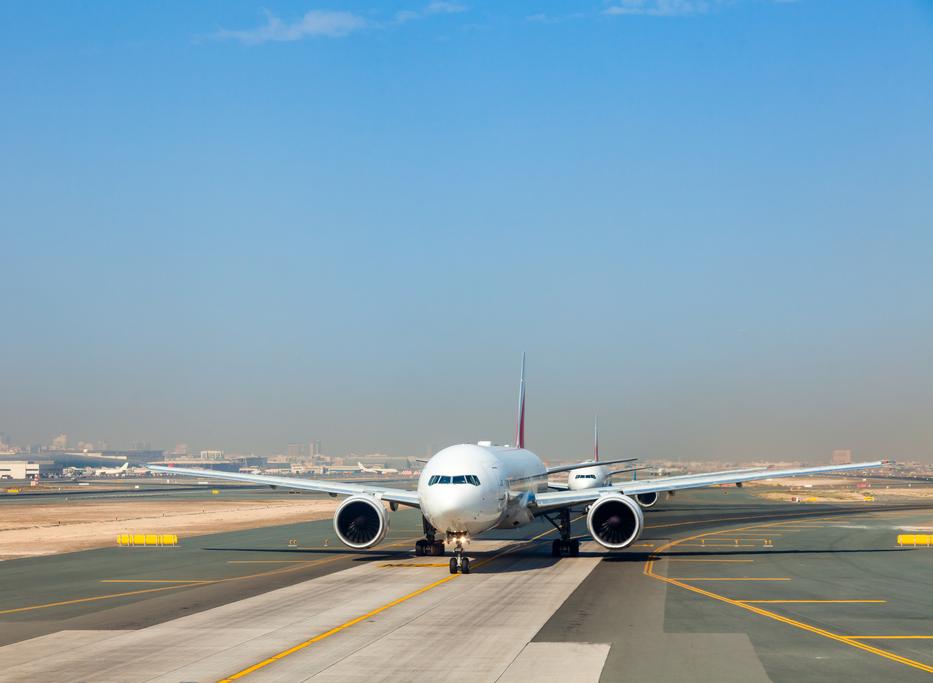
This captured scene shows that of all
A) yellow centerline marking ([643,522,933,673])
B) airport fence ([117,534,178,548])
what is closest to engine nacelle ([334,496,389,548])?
yellow centerline marking ([643,522,933,673])

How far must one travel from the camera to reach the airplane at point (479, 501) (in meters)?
34.9

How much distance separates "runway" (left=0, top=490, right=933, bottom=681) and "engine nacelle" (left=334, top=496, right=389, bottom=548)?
103 centimetres

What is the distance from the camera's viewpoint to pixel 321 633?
2289 centimetres

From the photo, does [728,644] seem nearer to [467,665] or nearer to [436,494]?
[467,665]

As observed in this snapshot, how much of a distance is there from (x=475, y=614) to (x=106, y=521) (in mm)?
48998

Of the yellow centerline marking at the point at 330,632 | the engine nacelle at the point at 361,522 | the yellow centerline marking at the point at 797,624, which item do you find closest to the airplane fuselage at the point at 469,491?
the yellow centerline marking at the point at 330,632

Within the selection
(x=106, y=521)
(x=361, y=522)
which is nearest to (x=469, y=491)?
(x=361, y=522)

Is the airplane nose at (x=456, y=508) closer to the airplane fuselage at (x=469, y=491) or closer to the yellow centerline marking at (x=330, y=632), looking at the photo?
the airplane fuselage at (x=469, y=491)

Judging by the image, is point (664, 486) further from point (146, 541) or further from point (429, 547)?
point (146, 541)

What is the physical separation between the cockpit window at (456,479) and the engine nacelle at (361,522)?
5535 mm

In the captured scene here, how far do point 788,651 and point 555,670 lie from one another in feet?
18.1

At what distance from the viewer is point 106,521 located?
66938 mm

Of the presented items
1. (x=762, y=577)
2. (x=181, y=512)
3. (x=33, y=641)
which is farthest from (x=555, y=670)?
(x=181, y=512)

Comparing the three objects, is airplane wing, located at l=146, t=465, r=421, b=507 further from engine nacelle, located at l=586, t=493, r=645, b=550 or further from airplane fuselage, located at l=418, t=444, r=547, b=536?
engine nacelle, located at l=586, t=493, r=645, b=550
